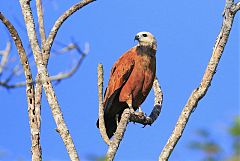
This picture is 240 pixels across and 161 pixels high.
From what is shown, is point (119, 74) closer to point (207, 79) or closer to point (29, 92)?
point (29, 92)

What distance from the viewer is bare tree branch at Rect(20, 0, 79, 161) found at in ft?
15.2

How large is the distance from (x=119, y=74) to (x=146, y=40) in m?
0.78

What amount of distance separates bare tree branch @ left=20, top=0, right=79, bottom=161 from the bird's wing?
220 cm

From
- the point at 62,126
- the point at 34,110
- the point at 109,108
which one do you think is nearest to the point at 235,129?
the point at 62,126

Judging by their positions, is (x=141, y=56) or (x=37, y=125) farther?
(x=141, y=56)

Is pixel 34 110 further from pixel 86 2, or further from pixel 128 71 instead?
pixel 128 71

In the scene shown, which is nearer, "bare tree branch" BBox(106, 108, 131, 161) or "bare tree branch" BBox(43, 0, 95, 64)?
"bare tree branch" BBox(106, 108, 131, 161)

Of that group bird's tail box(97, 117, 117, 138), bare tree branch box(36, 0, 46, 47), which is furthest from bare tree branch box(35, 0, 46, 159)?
bird's tail box(97, 117, 117, 138)

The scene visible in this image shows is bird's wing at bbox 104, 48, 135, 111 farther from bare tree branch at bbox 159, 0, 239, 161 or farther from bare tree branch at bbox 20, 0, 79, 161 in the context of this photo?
bare tree branch at bbox 159, 0, 239, 161

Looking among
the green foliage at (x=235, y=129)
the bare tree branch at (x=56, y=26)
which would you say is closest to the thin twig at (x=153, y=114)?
the bare tree branch at (x=56, y=26)

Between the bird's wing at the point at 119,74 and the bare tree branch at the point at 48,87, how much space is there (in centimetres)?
220

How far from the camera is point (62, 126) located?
4680mm

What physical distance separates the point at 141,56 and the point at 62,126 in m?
2.85

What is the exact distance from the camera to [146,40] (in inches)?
298
